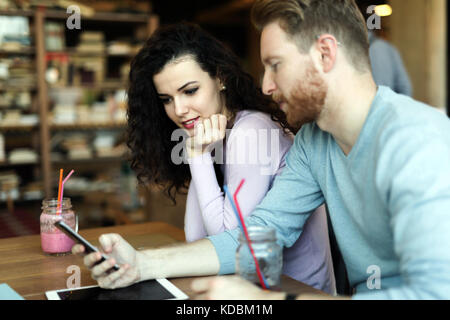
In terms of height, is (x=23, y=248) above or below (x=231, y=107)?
below

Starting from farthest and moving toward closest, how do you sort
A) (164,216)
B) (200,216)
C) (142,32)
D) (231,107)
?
(142,32), (164,216), (231,107), (200,216)

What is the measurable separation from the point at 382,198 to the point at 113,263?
0.61 metres

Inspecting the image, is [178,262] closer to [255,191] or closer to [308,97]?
[255,191]

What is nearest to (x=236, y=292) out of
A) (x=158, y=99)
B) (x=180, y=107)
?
(x=180, y=107)

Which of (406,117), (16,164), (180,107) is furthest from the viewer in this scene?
(16,164)

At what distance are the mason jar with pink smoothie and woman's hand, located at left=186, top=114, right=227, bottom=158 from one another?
445mm

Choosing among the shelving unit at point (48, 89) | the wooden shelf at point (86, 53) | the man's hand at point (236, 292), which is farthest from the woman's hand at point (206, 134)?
the wooden shelf at point (86, 53)

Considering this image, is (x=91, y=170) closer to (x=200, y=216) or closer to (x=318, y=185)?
(x=200, y=216)

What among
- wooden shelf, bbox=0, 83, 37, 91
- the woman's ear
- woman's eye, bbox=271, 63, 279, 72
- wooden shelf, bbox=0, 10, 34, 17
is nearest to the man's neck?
woman's eye, bbox=271, 63, 279, 72

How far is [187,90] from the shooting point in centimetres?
178

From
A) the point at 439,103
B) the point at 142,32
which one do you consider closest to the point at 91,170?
the point at 142,32
